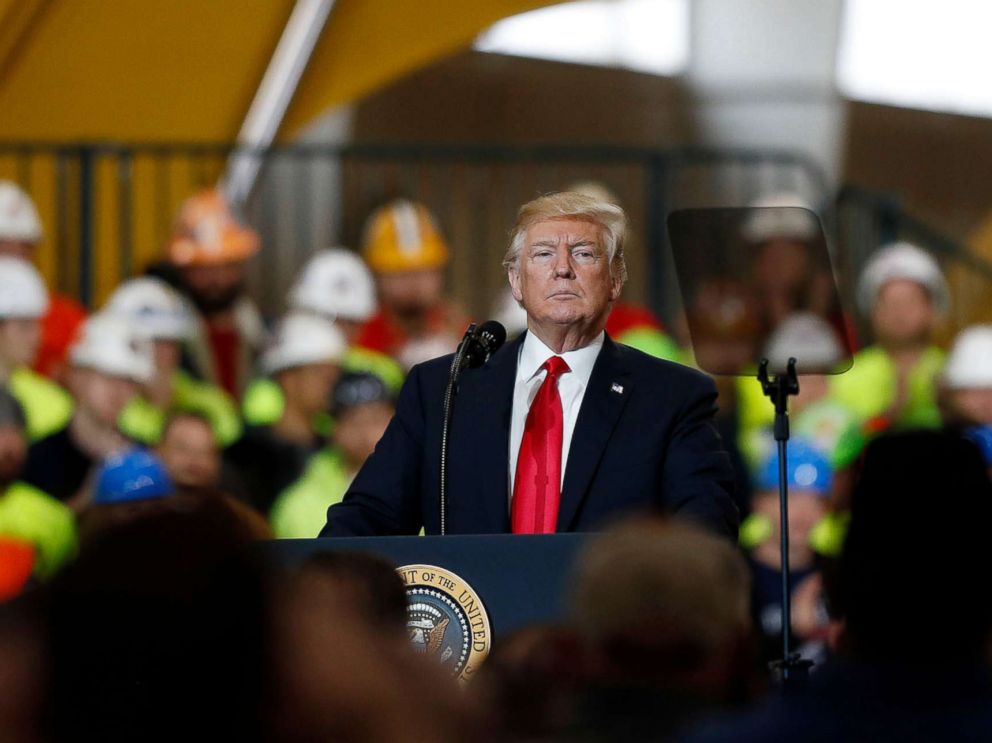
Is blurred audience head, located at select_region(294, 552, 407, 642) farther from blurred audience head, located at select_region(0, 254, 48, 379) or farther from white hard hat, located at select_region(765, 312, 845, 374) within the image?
blurred audience head, located at select_region(0, 254, 48, 379)

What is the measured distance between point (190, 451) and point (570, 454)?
11.8 feet

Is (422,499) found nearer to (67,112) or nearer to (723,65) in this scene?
(67,112)

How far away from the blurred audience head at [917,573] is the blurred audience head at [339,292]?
6.42 meters

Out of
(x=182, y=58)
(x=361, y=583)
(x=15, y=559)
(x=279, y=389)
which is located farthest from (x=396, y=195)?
(x=361, y=583)

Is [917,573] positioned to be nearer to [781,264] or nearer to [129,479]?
[781,264]

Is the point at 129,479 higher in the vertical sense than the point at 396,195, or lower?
lower

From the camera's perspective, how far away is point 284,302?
34.9 ft

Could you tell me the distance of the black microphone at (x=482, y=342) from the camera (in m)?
4.32

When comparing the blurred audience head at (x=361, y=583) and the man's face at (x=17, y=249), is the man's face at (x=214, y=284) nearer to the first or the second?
the man's face at (x=17, y=249)

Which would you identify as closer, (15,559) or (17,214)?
(15,559)

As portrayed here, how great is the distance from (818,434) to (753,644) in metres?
5.40

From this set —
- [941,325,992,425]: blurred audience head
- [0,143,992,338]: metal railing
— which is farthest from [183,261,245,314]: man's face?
[941,325,992,425]: blurred audience head

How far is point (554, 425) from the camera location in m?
4.40

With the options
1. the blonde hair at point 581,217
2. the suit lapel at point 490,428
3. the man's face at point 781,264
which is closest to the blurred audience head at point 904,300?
the man's face at point 781,264
